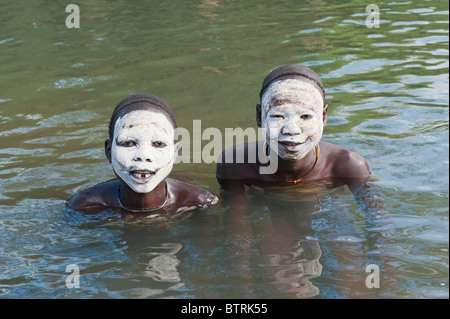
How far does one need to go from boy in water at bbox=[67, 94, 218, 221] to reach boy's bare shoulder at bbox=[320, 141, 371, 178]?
1.13 m

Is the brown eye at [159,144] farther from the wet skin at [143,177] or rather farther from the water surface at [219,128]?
the water surface at [219,128]

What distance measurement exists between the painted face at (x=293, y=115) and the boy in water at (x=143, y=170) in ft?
2.64

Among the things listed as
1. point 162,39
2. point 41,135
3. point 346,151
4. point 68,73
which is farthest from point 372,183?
point 162,39

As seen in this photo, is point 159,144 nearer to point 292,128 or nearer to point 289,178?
point 292,128

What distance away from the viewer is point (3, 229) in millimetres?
5387

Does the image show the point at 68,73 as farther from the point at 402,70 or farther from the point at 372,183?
the point at 372,183

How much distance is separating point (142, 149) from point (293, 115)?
126 cm

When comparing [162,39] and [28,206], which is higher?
[162,39]

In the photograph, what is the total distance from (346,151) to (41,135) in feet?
11.9

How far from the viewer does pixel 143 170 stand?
5039 mm
